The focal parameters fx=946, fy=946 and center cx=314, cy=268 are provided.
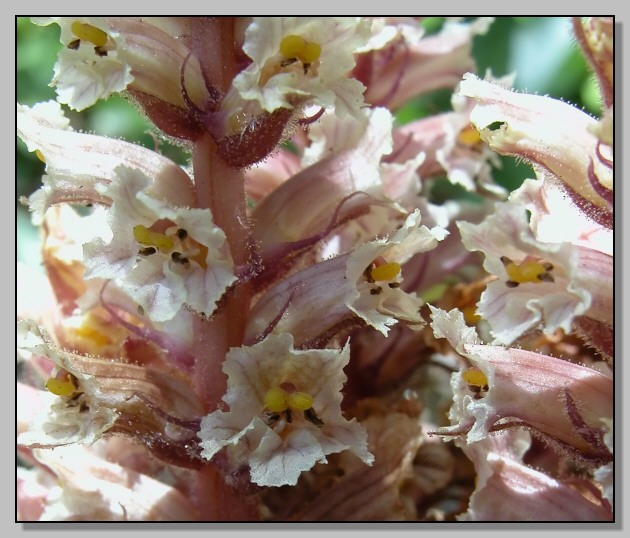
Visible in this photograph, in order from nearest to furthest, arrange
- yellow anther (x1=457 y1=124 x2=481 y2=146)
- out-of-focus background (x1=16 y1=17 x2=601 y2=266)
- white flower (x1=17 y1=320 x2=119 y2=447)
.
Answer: white flower (x1=17 y1=320 x2=119 y2=447), yellow anther (x1=457 y1=124 x2=481 y2=146), out-of-focus background (x1=16 y1=17 x2=601 y2=266)

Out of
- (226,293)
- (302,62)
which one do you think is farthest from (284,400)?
(302,62)

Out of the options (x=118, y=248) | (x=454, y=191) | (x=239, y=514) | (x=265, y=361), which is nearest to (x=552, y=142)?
(x=265, y=361)

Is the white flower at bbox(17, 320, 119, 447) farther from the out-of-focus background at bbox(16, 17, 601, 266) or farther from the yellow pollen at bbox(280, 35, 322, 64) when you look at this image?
the out-of-focus background at bbox(16, 17, 601, 266)

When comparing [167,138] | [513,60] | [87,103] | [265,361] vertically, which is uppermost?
[87,103]

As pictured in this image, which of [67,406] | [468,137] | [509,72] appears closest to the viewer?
[67,406]

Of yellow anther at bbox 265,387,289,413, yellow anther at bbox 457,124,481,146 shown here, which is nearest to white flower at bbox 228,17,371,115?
yellow anther at bbox 265,387,289,413

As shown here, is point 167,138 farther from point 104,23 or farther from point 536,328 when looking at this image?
point 536,328

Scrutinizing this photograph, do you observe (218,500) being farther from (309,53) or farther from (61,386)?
(309,53)
